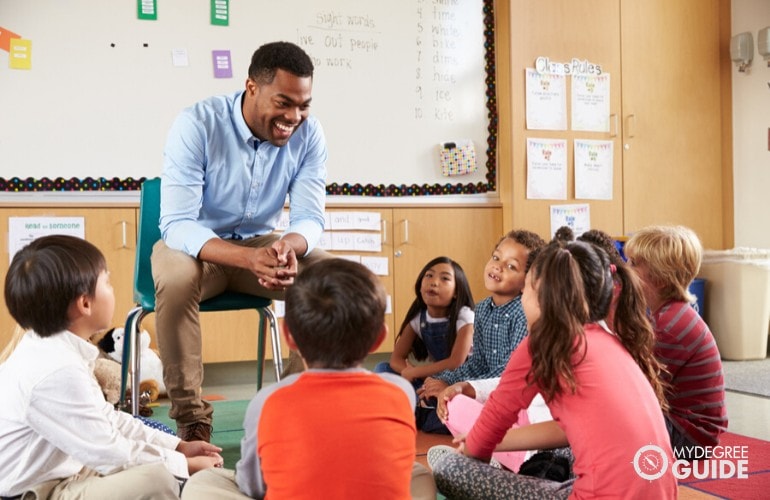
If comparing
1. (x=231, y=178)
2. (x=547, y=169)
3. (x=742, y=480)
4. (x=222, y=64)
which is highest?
(x=222, y=64)

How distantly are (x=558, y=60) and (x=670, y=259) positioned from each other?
7.96 ft

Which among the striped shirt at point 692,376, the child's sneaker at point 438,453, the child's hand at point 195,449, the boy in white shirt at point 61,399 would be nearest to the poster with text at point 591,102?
the striped shirt at point 692,376

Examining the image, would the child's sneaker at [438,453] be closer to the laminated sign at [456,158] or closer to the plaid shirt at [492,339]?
the plaid shirt at [492,339]

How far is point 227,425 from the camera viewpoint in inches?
101

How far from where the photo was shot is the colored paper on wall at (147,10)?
11.7ft

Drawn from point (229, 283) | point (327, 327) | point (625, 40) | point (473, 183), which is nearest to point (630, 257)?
point (229, 283)

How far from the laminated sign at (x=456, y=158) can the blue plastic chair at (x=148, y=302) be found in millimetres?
1818

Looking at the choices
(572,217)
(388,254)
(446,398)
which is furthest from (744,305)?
(446,398)

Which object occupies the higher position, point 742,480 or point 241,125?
point 241,125

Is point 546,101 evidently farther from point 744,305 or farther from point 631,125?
point 744,305

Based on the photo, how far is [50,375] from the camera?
1.26 m

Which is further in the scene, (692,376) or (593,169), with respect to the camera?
(593,169)

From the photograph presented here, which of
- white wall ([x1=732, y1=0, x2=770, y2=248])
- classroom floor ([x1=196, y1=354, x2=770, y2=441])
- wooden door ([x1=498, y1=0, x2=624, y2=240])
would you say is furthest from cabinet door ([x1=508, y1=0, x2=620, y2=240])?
classroom floor ([x1=196, y1=354, x2=770, y2=441])

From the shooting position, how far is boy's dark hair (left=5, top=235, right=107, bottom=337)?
131 centimetres
